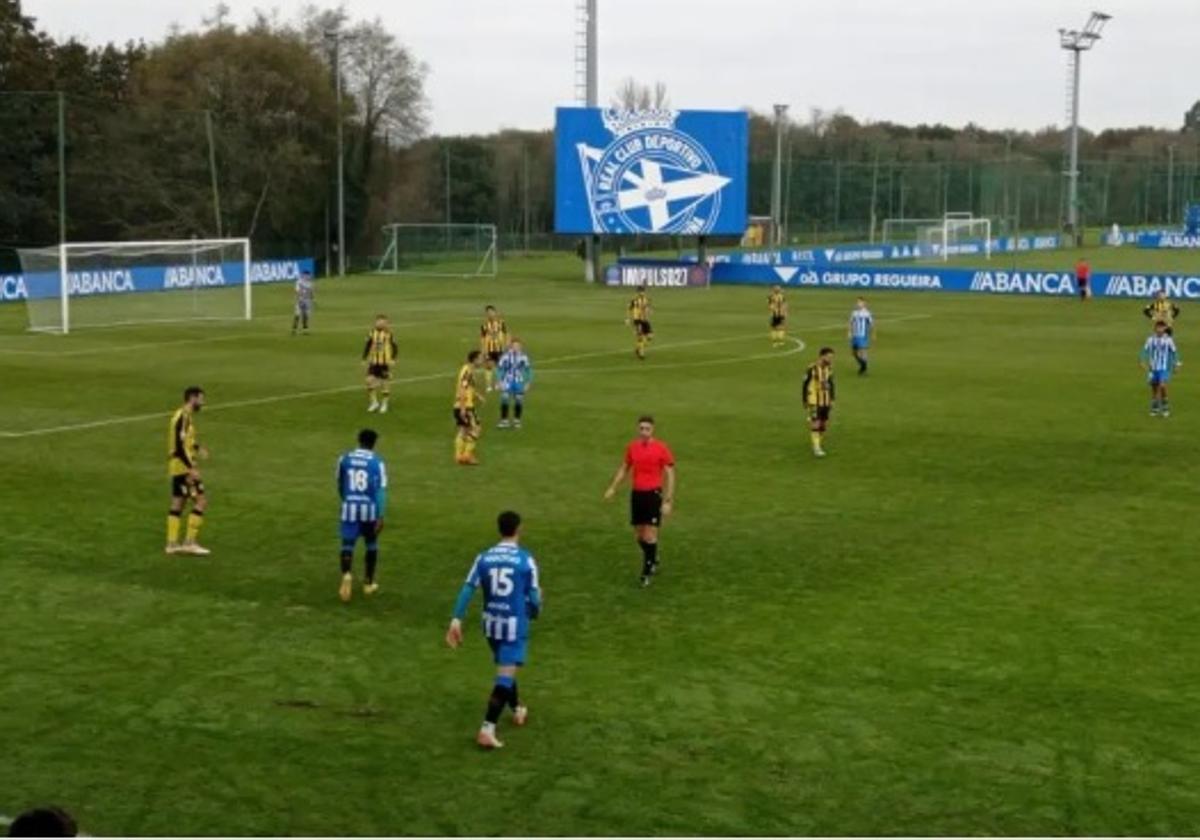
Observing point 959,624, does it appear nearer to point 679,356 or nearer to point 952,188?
point 679,356

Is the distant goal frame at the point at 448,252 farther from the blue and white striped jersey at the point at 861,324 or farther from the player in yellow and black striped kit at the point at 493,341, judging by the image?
the player in yellow and black striped kit at the point at 493,341

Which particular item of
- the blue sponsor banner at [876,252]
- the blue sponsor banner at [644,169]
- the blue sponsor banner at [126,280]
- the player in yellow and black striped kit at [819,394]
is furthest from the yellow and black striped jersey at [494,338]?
the blue sponsor banner at [876,252]

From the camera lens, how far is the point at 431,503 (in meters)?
23.2

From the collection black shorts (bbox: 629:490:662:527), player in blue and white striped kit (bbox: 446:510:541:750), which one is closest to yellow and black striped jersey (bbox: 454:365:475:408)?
black shorts (bbox: 629:490:662:527)

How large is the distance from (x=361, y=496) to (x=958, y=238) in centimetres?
9414

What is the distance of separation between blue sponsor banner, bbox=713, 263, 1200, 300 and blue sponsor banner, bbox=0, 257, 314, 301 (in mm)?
24915

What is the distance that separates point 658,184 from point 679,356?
3053 cm

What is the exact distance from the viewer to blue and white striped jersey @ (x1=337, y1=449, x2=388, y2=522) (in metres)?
17.2

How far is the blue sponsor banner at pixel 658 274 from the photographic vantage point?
255 ft

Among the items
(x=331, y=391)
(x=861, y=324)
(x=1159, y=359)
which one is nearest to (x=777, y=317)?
(x=861, y=324)

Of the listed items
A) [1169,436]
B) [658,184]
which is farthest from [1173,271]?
[1169,436]

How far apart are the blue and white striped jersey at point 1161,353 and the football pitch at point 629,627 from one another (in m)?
1.07

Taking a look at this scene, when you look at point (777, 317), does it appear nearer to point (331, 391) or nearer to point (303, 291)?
point (303, 291)

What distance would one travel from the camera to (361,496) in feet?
56.9
